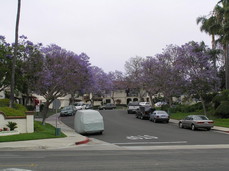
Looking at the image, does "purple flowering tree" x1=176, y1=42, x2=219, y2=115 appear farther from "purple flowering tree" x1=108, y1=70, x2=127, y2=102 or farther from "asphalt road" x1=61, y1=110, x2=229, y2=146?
"purple flowering tree" x1=108, y1=70, x2=127, y2=102

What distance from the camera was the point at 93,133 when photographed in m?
24.4

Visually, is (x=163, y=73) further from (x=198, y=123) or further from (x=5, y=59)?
(x=5, y=59)

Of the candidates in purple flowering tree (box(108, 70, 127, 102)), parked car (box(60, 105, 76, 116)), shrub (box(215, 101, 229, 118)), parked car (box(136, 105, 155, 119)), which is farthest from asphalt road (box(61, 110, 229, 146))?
purple flowering tree (box(108, 70, 127, 102))

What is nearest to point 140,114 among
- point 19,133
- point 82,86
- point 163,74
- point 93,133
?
point 163,74

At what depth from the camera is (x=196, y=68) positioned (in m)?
37.6

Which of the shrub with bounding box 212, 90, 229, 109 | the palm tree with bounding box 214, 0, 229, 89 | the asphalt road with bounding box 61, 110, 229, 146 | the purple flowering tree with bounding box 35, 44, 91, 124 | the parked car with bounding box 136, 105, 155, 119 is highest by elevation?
the palm tree with bounding box 214, 0, 229, 89

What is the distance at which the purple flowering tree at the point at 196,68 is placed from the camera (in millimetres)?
37000

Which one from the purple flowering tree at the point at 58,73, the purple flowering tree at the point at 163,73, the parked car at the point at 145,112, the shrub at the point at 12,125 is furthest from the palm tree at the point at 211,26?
the shrub at the point at 12,125

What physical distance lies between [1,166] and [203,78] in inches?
1225

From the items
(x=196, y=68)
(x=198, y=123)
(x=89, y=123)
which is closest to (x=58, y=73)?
(x=89, y=123)

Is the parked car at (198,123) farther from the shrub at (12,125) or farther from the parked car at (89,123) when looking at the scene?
the shrub at (12,125)

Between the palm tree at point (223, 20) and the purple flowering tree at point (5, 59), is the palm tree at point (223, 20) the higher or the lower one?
the higher one

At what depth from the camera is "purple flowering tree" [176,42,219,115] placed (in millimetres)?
37000

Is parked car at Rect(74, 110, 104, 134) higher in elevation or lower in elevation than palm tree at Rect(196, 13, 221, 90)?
lower
